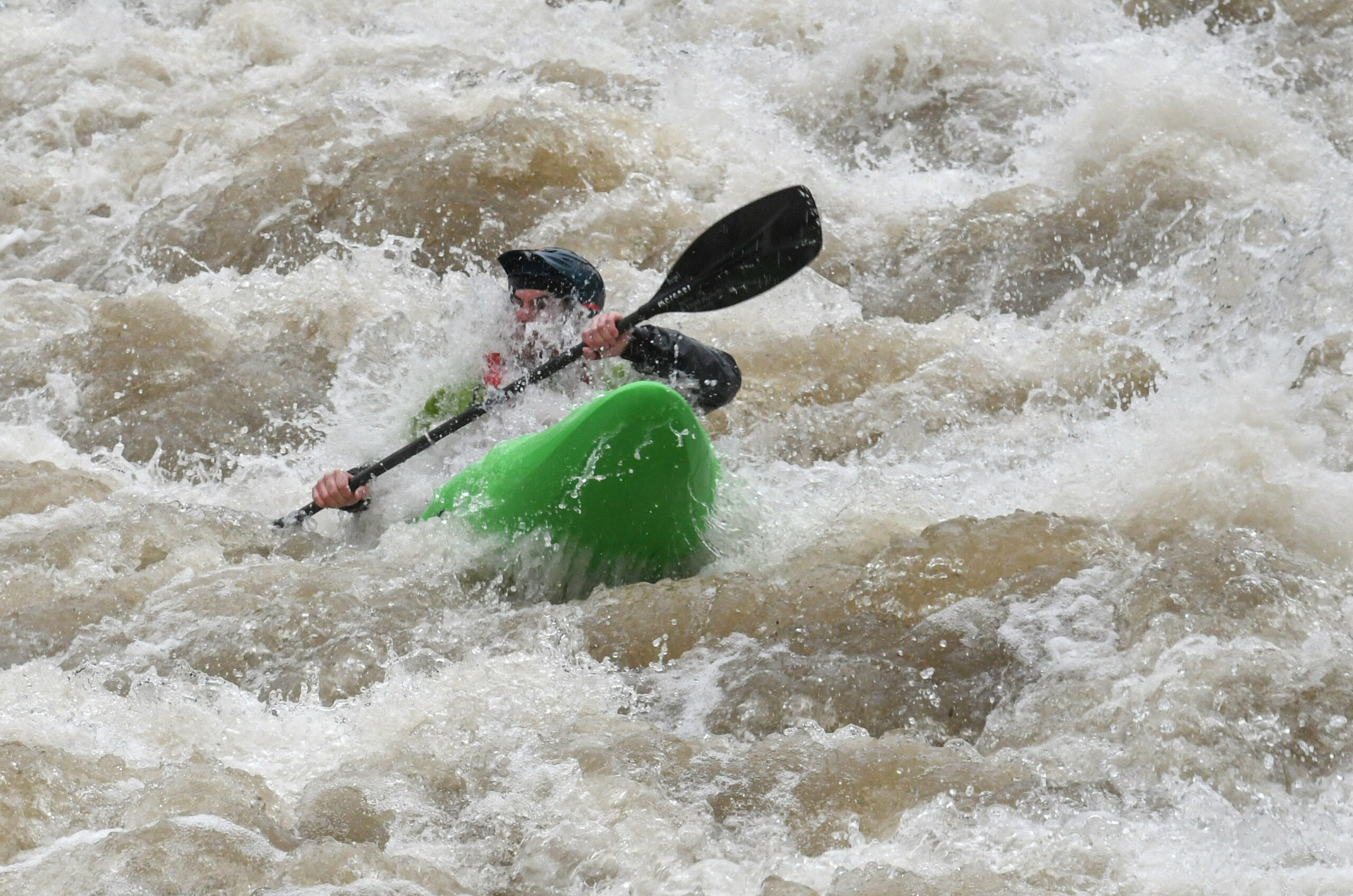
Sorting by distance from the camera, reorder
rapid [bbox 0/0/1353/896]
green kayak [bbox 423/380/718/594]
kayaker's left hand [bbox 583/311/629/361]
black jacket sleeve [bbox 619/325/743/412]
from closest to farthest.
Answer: rapid [bbox 0/0/1353/896] → green kayak [bbox 423/380/718/594] → kayaker's left hand [bbox 583/311/629/361] → black jacket sleeve [bbox 619/325/743/412]

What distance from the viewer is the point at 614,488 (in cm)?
368

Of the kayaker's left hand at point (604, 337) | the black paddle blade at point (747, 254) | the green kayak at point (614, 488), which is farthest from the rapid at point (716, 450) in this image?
the black paddle blade at point (747, 254)

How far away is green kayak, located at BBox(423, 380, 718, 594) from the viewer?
3607 millimetres

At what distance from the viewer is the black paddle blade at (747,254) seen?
4117 millimetres

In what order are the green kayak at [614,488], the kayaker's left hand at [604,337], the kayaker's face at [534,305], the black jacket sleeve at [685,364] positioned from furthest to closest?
the kayaker's face at [534,305]
the black jacket sleeve at [685,364]
the kayaker's left hand at [604,337]
the green kayak at [614,488]

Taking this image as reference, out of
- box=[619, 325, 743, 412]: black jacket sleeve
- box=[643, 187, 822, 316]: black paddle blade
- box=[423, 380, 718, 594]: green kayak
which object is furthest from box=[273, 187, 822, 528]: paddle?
box=[423, 380, 718, 594]: green kayak

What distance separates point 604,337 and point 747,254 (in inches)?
20.8

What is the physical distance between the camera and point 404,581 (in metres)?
3.81

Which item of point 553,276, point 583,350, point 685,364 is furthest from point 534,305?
point 685,364

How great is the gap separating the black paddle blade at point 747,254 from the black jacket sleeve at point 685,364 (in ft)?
0.39

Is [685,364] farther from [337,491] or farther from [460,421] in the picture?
[337,491]

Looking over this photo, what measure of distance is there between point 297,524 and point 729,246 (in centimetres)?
142

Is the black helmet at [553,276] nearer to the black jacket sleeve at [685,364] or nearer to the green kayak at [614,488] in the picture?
the black jacket sleeve at [685,364]

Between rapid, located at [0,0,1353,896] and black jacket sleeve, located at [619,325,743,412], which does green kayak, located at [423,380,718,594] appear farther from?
black jacket sleeve, located at [619,325,743,412]
